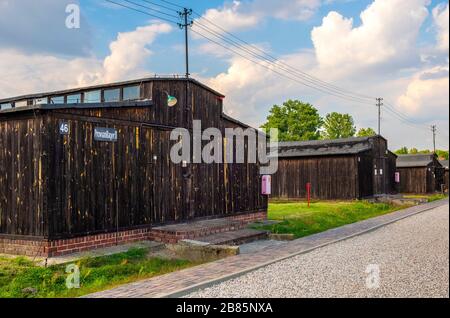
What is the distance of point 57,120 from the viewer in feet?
36.6

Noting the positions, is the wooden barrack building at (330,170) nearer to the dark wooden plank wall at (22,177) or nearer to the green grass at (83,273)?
the green grass at (83,273)

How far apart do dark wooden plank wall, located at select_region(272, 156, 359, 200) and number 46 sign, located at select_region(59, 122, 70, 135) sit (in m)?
23.7

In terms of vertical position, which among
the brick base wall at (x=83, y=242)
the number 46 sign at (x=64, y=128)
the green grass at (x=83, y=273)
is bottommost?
the green grass at (x=83, y=273)

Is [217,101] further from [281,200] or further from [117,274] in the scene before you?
[281,200]

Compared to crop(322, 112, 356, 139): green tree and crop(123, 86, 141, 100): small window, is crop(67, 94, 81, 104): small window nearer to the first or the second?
crop(123, 86, 141, 100): small window

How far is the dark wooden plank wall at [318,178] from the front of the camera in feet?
103

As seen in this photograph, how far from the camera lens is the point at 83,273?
31.6 ft

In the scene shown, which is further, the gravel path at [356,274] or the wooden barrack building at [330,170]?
the wooden barrack building at [330,170]

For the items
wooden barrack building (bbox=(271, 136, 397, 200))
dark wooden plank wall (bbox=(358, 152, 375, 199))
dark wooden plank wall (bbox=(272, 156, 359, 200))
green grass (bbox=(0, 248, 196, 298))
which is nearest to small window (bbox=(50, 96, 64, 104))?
green grass (bbox=(0, 248, 196, 298))

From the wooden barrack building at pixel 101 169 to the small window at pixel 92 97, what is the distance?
41 millimetres

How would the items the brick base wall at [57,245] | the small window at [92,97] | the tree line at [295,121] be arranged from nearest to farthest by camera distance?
the brick base wall at [57,245] < the small window at [92,97] < the tree line at [295,121]

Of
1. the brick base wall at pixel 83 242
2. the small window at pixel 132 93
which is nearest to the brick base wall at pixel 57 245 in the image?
the brick base wall at pixel 83 242

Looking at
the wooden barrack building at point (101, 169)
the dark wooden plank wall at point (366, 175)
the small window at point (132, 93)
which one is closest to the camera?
the wooden barrack building at point (101, 169)

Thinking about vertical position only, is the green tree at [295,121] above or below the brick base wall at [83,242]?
above
